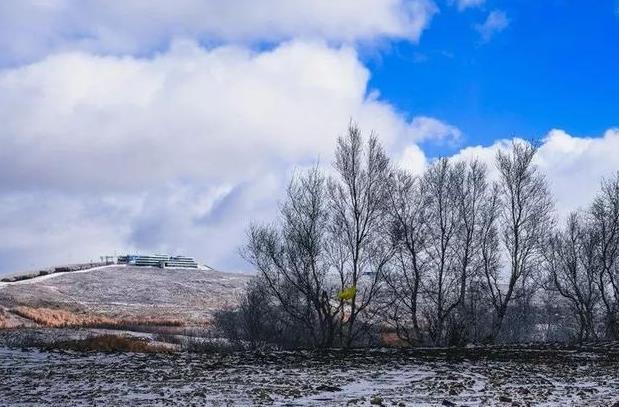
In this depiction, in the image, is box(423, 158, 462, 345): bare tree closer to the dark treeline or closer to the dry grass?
the dark treeline

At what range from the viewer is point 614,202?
1490 inches

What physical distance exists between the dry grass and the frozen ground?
27.5 metres

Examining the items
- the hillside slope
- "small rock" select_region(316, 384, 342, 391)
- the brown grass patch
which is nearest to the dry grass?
the hillside slope

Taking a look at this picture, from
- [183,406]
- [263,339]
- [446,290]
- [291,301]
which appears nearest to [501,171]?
[446,290]

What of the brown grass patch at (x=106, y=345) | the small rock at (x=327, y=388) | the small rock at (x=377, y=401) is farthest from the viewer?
the brown grass patch at (x=106, y=345)

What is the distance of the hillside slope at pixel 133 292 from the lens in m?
59.1

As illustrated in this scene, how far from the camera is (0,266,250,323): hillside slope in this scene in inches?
2328

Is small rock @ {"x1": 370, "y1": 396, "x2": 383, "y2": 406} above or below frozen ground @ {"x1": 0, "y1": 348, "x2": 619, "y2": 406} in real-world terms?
below

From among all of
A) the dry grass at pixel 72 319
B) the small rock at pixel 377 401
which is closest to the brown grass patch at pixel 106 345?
the small rock at pixel 377 401

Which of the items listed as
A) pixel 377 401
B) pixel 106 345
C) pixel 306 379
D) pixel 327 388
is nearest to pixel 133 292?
pixel 106 345

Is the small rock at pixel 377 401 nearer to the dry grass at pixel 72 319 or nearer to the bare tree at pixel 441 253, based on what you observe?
the bare tree at pixel 441 253

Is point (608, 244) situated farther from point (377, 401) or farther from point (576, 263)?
point (377, 401)

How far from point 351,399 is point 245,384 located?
3125mm

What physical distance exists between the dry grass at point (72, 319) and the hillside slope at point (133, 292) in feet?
6.23
